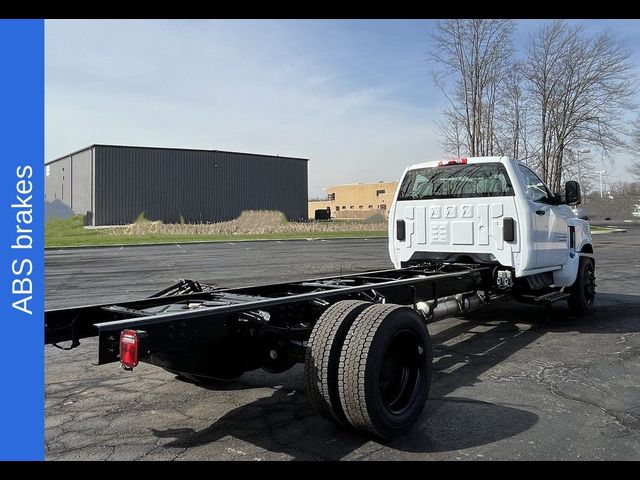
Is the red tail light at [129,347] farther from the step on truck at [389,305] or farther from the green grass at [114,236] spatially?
the green grass at [114,236]

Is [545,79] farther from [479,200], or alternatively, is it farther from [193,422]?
[193,422]

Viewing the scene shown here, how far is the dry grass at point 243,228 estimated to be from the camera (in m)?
35.4

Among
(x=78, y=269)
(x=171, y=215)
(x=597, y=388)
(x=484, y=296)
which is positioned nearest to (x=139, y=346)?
(x=597, y=388)

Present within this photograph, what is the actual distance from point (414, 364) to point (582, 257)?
203 inches

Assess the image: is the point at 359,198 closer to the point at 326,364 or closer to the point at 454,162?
the point at 454,162

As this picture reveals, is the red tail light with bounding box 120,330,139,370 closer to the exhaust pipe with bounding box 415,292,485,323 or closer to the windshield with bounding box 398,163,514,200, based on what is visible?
the exhaust pipe with bounding box 415,292,485,323

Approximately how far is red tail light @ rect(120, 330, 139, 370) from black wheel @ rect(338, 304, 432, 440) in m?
1.29

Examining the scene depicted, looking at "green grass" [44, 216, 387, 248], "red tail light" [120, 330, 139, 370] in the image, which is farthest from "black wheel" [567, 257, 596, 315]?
"green grass" [44, 216, 387, 248]

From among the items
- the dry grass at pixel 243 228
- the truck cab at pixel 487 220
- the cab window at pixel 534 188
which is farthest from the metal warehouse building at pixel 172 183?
the cab window at pixel 534 188

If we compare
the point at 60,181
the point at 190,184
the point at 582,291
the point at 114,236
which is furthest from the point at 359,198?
the point at 582,291

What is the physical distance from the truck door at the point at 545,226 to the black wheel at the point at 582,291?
57 cm

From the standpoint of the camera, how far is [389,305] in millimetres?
3891

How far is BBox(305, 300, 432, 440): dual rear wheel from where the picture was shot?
3414mm

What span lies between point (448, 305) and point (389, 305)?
2.20 m
